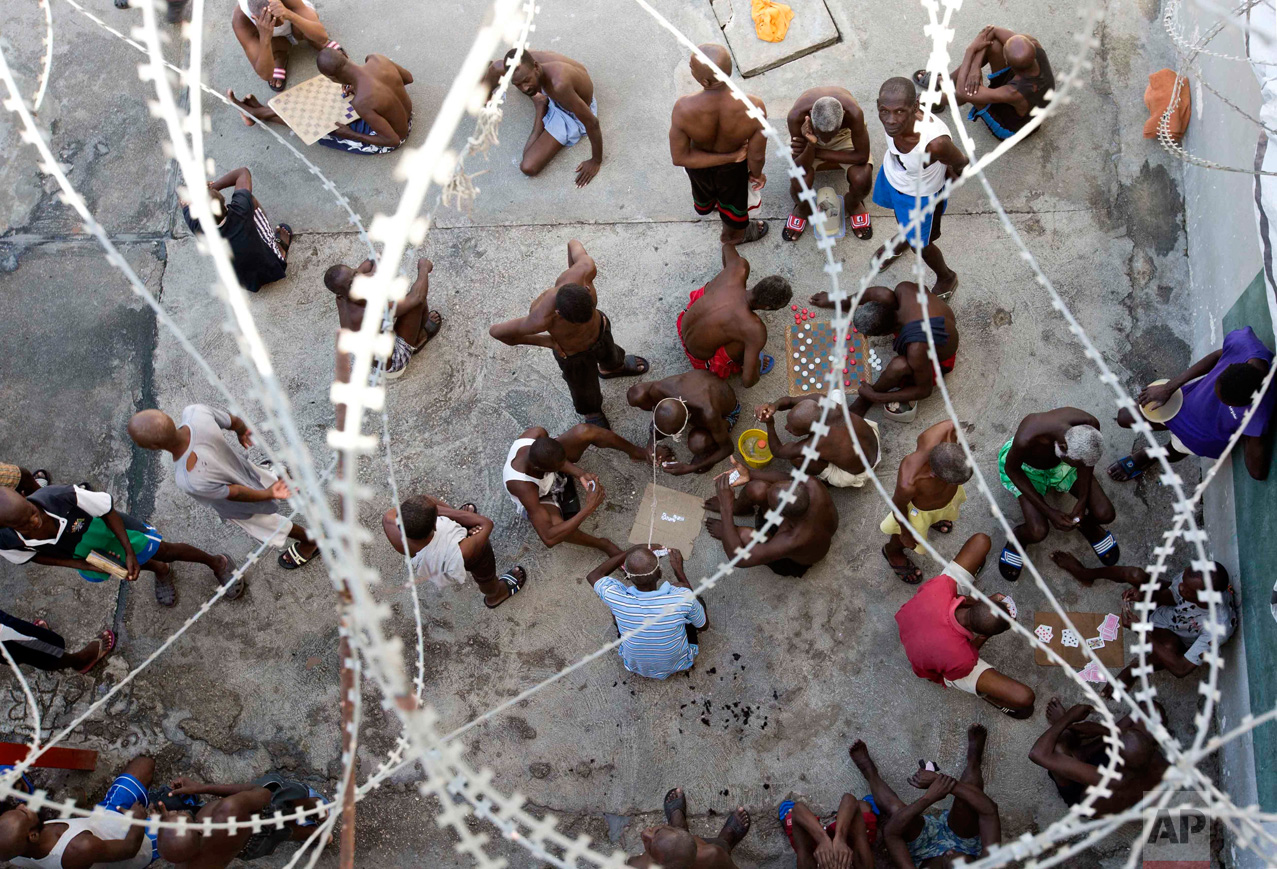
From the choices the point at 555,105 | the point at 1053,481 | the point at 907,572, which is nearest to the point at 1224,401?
the point at 1053,481

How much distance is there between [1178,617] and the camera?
16.1ft

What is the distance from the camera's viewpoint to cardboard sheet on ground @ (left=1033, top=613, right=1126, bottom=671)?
206 inches

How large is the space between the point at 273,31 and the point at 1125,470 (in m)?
6.47

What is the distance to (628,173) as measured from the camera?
659 cm

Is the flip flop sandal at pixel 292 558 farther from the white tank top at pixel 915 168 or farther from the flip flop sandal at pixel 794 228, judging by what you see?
the white tank top at pixel 915 168

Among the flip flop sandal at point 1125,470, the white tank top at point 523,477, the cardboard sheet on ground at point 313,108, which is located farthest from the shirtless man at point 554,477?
the cardboard sheet on ground at point 313,108

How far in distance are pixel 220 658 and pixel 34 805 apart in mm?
2758

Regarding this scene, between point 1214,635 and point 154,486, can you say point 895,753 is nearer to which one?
point 1214,635

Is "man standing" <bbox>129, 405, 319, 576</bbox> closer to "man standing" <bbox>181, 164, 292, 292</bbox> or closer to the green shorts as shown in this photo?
"man standing" <bbox>181, 164, 292, 292</bbox>

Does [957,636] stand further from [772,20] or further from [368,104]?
[368,104]

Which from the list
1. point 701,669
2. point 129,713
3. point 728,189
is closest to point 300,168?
point 728,189

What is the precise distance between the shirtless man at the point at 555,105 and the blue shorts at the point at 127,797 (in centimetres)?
449

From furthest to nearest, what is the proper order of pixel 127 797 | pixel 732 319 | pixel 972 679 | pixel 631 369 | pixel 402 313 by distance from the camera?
pixel 631 369, pixel 402 313, pixel 732 319, pixel 127 797, pixel 972 679

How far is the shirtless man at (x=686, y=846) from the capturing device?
4.08m
